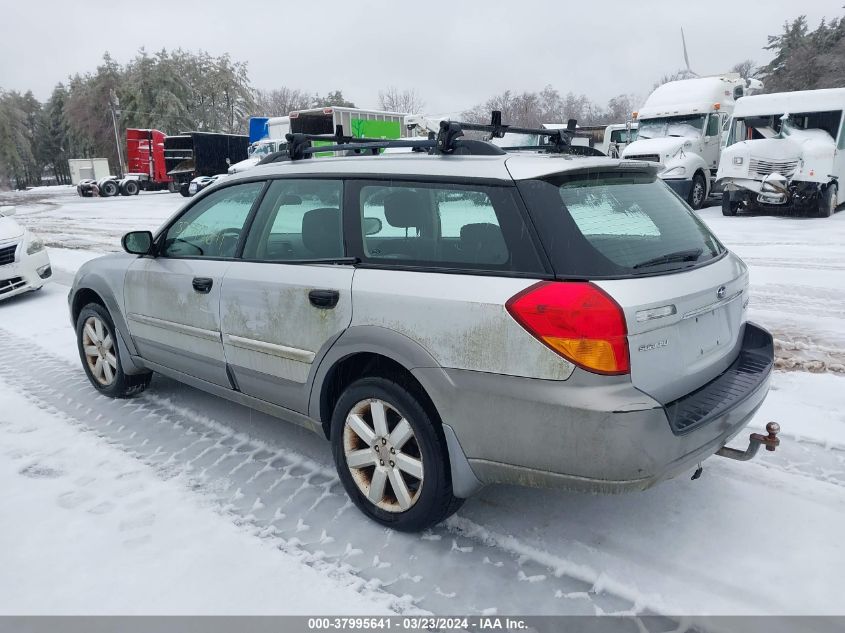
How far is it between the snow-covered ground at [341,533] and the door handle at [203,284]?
39.6 inches

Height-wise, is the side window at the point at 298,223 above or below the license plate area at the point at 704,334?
above

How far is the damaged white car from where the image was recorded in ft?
26.7

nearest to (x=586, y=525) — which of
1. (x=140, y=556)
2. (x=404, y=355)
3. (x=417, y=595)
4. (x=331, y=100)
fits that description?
(x=417, y=595)

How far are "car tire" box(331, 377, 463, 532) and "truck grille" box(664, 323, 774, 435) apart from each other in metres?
0.98

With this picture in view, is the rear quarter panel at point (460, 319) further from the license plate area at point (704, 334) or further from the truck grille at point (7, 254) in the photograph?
the truck grille at point (7, 254)

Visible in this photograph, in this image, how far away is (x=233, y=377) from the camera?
11.7 ft

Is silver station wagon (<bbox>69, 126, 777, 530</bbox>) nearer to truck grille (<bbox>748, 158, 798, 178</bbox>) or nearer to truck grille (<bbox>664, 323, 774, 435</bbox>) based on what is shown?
truck grille (<bbox>664, 323, 774, 435</bbox>)

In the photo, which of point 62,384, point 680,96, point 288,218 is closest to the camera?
point 288,218

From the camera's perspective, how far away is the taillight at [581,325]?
2.22 m

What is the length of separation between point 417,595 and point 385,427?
0.72 meters

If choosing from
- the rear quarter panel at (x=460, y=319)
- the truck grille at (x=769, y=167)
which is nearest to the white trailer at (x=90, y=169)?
the truck grille at (x=769, y=167)

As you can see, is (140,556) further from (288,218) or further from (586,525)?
(586,525)

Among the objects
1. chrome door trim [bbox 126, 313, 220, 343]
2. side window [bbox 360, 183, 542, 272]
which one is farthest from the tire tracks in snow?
side window [bbox 360, 183, 542, 272]

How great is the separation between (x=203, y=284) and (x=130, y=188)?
40.2 metres
